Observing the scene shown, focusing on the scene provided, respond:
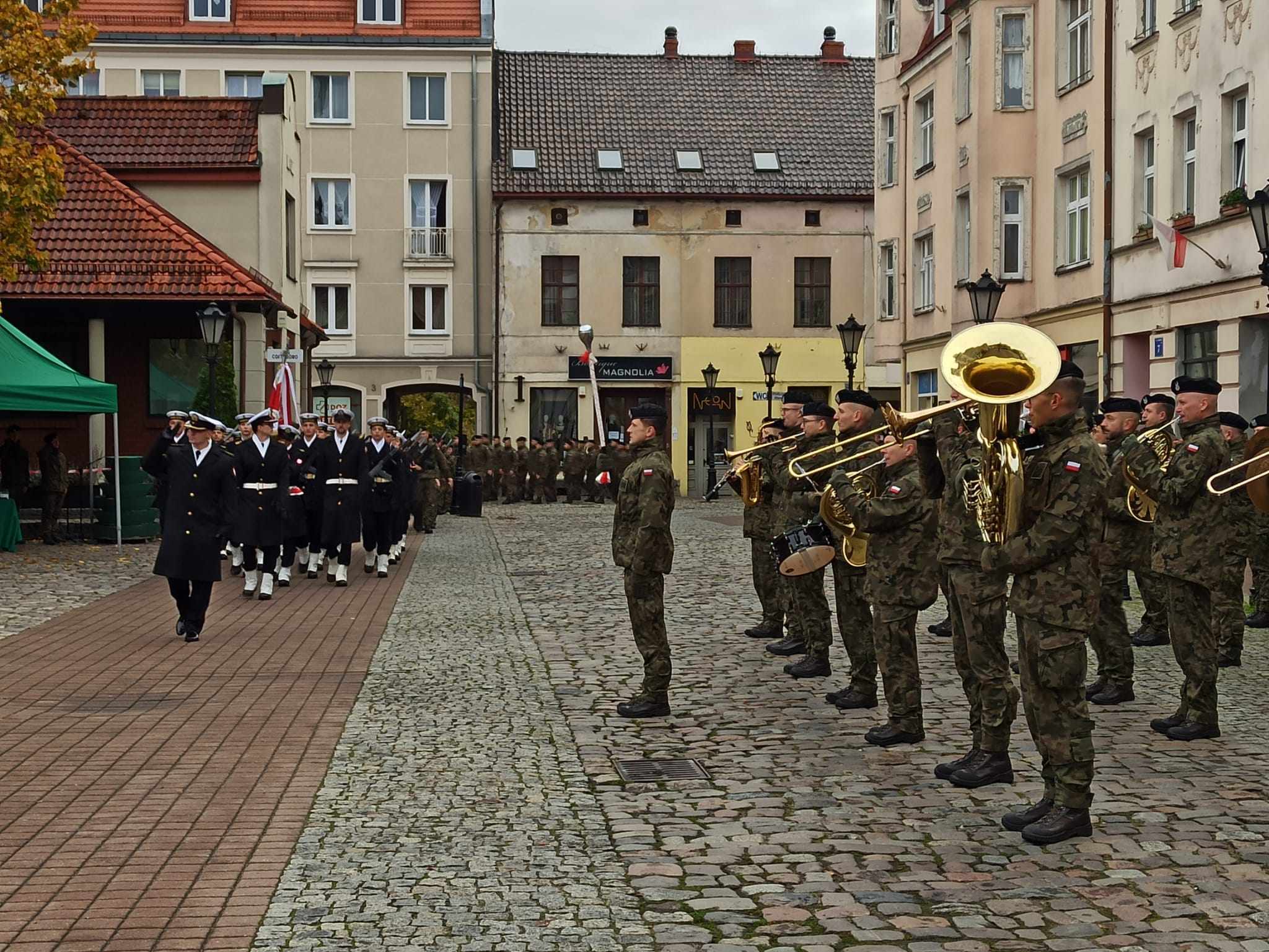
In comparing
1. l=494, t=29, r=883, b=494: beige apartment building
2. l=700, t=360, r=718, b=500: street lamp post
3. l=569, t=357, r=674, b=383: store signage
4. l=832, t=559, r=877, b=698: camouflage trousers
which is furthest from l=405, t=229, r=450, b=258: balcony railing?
l=832, t=559, r=877, b=698: camouflage trousers

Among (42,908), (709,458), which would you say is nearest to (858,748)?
(42,908)

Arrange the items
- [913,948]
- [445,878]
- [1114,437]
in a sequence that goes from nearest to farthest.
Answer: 1. [913,948]
2. [445,878]
3. [1114,437]

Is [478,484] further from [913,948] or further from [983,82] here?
[913,948]

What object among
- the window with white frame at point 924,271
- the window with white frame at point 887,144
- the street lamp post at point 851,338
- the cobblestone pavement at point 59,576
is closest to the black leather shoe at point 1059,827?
the cobblestone pavement at point 59,576

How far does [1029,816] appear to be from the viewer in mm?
6660

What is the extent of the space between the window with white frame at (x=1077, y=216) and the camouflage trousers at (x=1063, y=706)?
Result: 20.7 metres

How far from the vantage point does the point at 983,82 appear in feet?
94.5

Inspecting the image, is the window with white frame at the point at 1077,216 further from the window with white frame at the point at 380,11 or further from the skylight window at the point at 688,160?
the window with white frame at the point at 380,11

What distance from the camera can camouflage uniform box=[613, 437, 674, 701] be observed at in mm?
9508

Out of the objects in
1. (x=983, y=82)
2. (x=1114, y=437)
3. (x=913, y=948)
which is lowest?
(x=913, y=948)

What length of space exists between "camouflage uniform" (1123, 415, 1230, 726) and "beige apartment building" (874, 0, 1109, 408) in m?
14.6

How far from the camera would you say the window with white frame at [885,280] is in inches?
1465

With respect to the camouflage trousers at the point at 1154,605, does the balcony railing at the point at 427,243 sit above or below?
above

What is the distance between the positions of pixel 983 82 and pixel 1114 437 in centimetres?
1809
